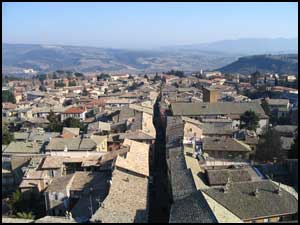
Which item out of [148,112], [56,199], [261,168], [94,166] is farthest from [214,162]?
[148,112]

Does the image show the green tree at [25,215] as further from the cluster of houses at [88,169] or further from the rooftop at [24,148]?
the rooftop at [24,148]

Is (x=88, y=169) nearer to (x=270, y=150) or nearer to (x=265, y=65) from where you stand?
(x=270, y=150)

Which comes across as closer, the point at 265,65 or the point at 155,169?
Answer: the point at 155,169

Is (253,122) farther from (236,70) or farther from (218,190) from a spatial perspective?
(236,70)

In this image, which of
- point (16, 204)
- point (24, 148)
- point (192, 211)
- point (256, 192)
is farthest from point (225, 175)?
point (24, 148)

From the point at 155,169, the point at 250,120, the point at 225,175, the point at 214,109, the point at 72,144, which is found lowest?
the point at 155,169

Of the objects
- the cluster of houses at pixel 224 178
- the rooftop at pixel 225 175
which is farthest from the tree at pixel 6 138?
the rooftop at pixel 225 175

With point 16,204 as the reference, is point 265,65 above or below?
above

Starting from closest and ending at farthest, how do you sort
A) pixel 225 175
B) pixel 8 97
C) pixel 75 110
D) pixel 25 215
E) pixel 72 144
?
1. pixel 25 215
2. pixel 225 175
3. pixel 72 144
4. pixel 75 110
5. pixel 8 97

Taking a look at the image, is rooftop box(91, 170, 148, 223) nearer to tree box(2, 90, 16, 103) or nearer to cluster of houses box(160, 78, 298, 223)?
cluster of houses box(160, 78, 298, 223)
